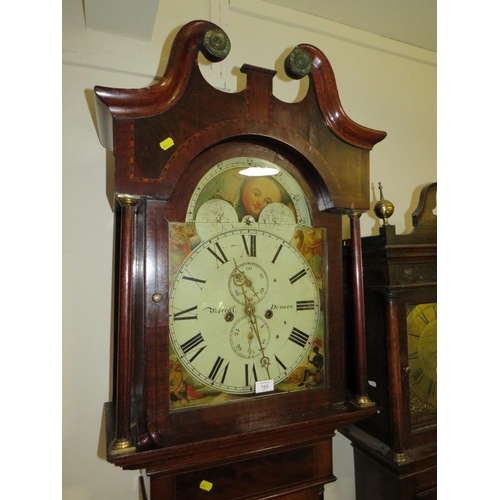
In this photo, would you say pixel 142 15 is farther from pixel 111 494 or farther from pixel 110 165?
pixel 111 494

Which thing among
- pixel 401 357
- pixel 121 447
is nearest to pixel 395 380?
pixel 401 357

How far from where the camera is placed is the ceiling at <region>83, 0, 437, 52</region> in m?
1.03

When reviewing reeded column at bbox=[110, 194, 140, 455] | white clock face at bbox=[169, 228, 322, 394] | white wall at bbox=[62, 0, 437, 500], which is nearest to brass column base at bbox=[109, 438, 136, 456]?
reeded column at bbox=[110, 194, 140, 455]

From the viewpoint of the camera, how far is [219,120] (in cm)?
83

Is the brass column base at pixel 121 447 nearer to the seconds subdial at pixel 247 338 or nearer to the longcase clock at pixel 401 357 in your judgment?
the seconds subdial at pixel 247 338

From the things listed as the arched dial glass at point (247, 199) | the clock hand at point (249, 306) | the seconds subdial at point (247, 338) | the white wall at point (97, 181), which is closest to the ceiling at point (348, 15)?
the white wall at point (97, 181)

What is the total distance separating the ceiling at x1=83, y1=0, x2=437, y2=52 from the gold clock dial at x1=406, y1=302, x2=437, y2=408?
1202 mm

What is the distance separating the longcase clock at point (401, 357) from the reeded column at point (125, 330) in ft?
2.20

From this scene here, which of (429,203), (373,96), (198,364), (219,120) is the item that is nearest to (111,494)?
(198,364)

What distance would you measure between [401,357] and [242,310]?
1.80ft

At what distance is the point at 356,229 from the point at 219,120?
479 millimetres

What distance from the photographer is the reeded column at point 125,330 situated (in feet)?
2.33
